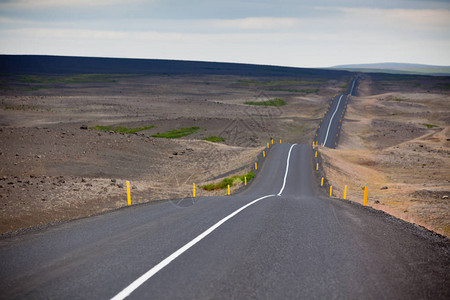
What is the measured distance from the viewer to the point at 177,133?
63531 mm

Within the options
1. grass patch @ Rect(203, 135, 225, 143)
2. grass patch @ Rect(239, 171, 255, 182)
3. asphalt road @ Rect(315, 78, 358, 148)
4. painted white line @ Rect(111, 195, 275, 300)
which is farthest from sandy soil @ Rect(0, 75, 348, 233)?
painted white line @ Rect(111, 195, 275, 300)

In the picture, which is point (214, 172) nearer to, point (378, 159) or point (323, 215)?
point (378, 159)

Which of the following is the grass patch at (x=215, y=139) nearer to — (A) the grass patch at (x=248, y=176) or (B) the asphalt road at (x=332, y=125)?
(B) the asphalt road at (x=332, y=125)

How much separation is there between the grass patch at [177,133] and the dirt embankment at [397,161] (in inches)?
971

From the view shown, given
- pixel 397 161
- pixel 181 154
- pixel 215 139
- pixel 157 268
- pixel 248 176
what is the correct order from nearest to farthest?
pixel 157 268 → pixel 248 176 → pixel 181 154 → pixel 397 161 → pixel 215 139

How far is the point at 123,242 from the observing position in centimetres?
830

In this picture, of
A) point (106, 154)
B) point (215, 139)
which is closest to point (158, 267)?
point (106, 154)

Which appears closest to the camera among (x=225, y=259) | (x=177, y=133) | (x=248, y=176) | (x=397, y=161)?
(x=225, y=259)

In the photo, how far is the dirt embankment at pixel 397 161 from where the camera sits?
21.3m

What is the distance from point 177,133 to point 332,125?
104 feet

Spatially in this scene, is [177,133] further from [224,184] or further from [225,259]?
[225,259]

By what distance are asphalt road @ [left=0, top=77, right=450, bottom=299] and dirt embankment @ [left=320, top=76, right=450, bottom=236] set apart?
273 inches

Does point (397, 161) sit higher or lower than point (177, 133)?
lower

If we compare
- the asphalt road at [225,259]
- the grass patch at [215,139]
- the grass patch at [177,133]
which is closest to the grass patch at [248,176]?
the asphalt road at [225,259]
